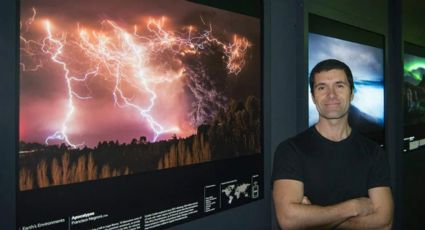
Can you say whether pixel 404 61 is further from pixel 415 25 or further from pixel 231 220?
pixel 231 220

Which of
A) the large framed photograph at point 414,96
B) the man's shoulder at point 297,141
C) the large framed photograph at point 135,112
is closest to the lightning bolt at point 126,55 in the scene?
the large framed photograph at point 135,112

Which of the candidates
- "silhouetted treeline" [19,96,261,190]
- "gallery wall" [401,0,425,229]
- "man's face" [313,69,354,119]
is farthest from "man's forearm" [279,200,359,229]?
"gallery wall" [401,0,425,229]

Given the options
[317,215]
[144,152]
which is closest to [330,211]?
[317,215]

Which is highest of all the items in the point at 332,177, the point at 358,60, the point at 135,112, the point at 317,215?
the point at 358,60

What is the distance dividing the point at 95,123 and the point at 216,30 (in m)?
0.87

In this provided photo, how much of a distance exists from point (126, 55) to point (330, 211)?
117 cm

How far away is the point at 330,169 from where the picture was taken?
175 centimetres

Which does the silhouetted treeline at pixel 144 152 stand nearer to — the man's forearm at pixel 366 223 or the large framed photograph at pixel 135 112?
the large framed photograph at pixel 135 112

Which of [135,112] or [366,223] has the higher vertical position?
[135,112]

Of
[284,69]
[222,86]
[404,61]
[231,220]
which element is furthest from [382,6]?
[231,220]

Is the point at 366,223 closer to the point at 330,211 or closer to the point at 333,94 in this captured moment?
the point at 330,211

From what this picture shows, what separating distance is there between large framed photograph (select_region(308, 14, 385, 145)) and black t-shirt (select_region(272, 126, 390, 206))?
796mm

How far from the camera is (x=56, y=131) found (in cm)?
140

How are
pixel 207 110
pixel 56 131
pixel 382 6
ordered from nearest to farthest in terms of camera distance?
pixel 56 131
pixel 207 110
pixel 382 6
